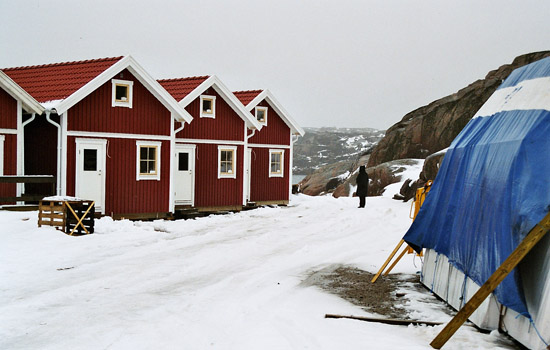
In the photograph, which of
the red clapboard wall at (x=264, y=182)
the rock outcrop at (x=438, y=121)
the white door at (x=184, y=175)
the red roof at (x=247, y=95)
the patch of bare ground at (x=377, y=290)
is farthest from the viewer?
the rock outcrop at (x=438, y=121)

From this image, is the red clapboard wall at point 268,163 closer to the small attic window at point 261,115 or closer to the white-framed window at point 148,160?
the small attic window at point 261,115

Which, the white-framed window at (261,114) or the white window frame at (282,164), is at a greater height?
the white-framed window at (261,114)

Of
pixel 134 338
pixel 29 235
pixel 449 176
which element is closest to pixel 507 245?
pixel 449 176

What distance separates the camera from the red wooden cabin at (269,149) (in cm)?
2764

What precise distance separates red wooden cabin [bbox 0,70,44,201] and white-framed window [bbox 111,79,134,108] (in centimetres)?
246

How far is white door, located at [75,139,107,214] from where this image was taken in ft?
63.2

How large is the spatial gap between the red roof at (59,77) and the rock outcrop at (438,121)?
855 inches

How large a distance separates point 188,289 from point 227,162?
49.1ft

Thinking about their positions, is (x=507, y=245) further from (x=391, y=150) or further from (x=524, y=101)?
(x=391, y=150)

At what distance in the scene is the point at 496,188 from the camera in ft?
26.6

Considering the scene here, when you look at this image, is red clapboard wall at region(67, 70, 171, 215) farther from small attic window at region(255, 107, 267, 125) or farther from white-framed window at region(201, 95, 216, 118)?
small attic window at region(255, 107, 267, 125)

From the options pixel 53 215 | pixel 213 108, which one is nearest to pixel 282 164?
pixel 213 108

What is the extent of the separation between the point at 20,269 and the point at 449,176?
25.3ft

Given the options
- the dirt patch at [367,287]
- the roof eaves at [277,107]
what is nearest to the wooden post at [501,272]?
the dirt patch at [367,287]
